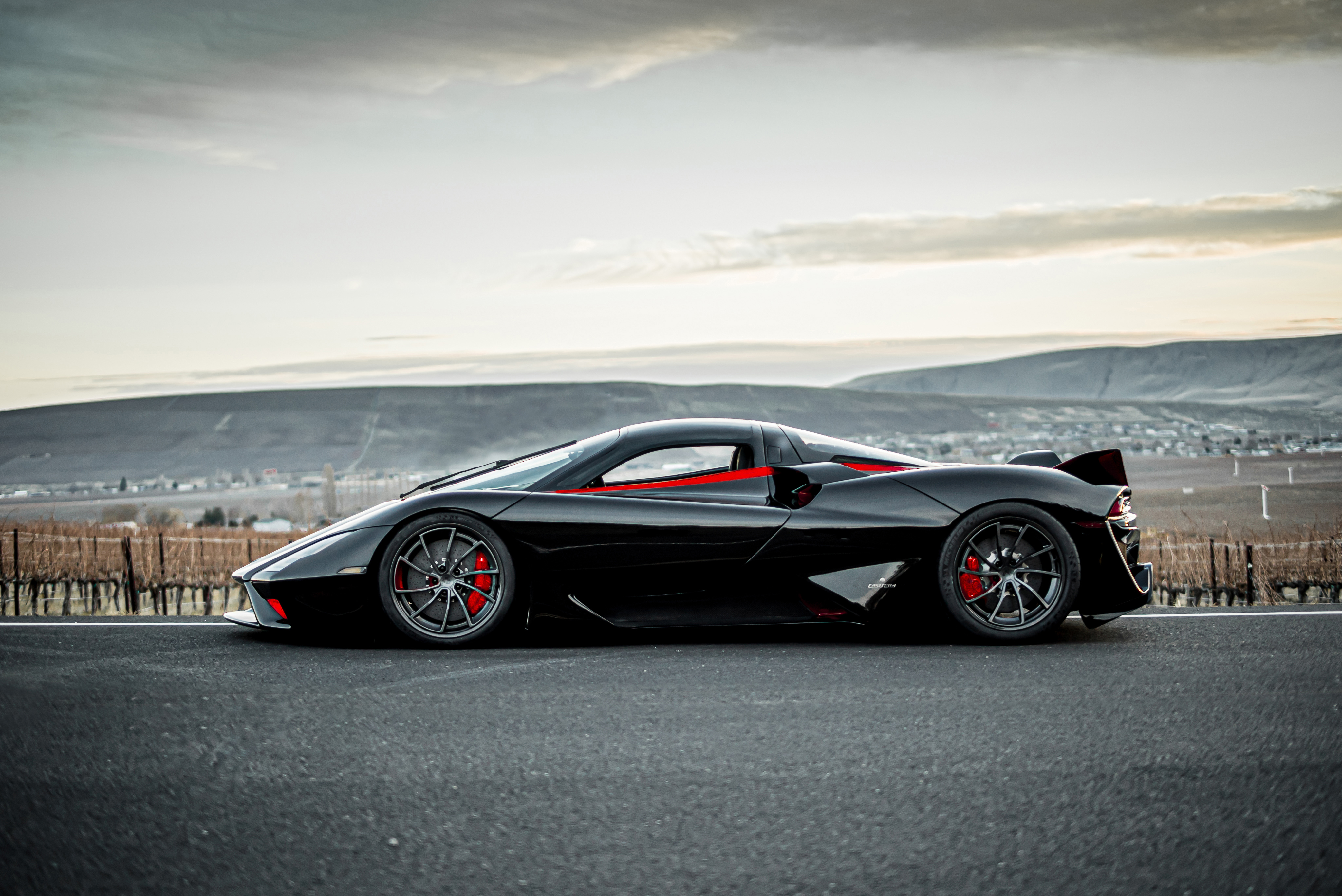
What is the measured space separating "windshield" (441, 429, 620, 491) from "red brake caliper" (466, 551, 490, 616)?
0.40 m

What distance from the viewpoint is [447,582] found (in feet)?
19.1

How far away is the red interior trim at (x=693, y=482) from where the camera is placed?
616 centimetres

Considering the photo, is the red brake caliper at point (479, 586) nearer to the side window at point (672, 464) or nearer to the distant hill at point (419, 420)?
the side window at point (672, 464)

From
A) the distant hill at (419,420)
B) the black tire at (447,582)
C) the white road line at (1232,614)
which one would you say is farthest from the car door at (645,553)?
the distant hill at (419,420)

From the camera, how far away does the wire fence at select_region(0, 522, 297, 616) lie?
11.7m

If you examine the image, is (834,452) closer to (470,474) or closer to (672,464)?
(672,464)

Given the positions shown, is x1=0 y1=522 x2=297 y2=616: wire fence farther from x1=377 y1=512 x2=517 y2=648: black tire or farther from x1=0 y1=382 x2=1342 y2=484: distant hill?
x1=0 y1=382 x2=1342 y2=484: distant hill

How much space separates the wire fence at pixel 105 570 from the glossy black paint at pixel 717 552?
156 inches

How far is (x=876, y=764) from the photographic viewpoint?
143 inches

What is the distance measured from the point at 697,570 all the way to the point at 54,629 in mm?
3862

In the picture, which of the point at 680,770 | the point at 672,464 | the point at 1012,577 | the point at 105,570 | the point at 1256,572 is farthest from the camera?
the point at 105,570

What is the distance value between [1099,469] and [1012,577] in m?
0.90

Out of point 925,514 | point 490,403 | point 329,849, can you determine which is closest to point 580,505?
point 925,514

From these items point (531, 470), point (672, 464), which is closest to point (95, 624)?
point (531, 470)
